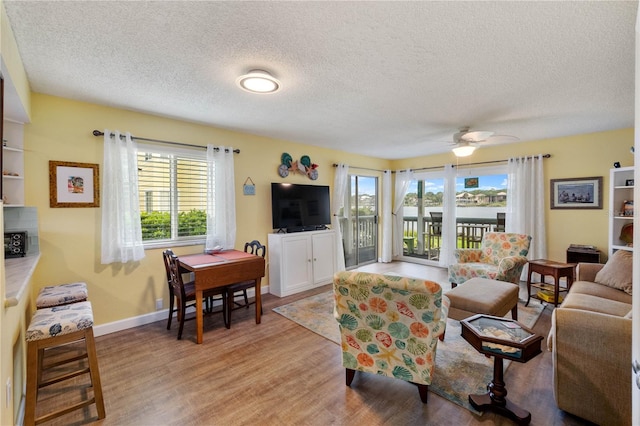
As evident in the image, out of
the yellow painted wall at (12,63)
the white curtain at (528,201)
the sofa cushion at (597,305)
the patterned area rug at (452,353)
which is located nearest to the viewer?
the yellow painted wall at (12,63)

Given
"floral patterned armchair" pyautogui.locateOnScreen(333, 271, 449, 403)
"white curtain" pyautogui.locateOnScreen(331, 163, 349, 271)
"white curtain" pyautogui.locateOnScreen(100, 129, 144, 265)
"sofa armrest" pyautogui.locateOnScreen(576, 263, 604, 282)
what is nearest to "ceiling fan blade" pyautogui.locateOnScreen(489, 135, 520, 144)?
"sofa armrest" pyautogui.locateOnScreen(576, 263, 604, 282)

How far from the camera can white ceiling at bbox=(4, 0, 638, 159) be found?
1.49m

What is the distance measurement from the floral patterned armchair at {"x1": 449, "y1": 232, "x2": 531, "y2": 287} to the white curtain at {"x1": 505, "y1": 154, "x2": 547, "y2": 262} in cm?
75

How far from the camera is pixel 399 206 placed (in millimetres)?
6262

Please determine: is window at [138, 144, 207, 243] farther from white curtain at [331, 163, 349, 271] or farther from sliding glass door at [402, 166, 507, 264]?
sliding glass door at [402, 166, 507, 264]

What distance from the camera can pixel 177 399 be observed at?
1.94 meters

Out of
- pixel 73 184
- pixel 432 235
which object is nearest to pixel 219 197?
pixel 73 184

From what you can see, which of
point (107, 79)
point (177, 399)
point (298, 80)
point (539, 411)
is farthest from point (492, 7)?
point (177, 399)

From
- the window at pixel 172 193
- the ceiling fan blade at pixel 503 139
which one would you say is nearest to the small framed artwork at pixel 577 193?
the ceiling fan blade at pixel 503 139

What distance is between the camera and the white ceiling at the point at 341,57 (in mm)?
1492

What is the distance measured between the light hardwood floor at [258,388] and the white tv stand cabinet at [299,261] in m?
1.26

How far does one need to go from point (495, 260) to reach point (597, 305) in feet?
5.53

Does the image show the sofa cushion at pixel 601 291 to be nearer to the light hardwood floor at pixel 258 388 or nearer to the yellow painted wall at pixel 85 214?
the light hardwood floor at pixel 258 388

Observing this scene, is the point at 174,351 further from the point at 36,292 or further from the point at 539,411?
the point at 539,411
